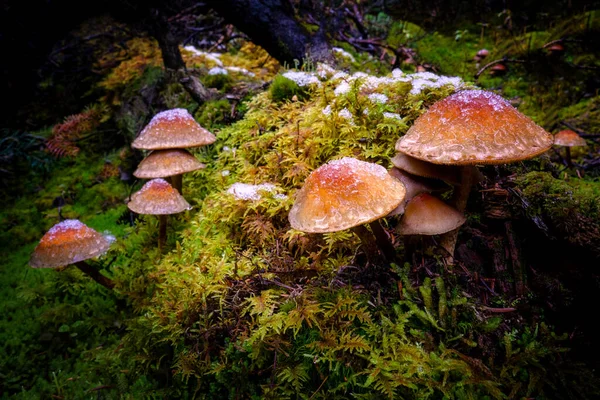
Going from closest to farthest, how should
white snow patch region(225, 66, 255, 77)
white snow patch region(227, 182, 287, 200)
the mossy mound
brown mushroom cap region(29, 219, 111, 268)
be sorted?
the mossy mound, brown mushroom cap region(29, 219, 111, 268), white snow patch region(227, 182, 287, 200), white snow patch region(225, 66, 255, 77)

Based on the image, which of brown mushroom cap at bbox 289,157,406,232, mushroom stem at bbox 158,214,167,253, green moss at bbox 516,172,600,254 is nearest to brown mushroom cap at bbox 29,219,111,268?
mushroom stem at bbox 158,214,167,253

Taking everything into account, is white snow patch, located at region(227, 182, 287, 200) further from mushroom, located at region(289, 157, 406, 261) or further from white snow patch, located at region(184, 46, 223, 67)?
white snow patch, located at region(184, 46, 223, 67)

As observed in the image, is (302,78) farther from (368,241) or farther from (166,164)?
(368,241)

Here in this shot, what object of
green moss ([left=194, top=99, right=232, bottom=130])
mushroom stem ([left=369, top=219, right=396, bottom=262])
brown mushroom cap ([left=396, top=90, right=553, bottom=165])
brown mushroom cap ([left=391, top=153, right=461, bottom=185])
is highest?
brown mushroom cap ([left=396, top=90, right=553, bottom=165])

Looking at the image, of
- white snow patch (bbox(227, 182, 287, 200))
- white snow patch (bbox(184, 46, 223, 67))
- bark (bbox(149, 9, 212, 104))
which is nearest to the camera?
white snow patch (bbox(227, 182, 287, 200))

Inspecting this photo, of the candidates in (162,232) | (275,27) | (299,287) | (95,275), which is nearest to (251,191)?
(299,287)

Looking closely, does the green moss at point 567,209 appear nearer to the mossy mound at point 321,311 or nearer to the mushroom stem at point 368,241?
the mossy mound at point 321,311

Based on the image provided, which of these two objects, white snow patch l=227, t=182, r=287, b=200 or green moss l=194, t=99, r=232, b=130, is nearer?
white snow patch l=227, t=182, r=287, b=200
